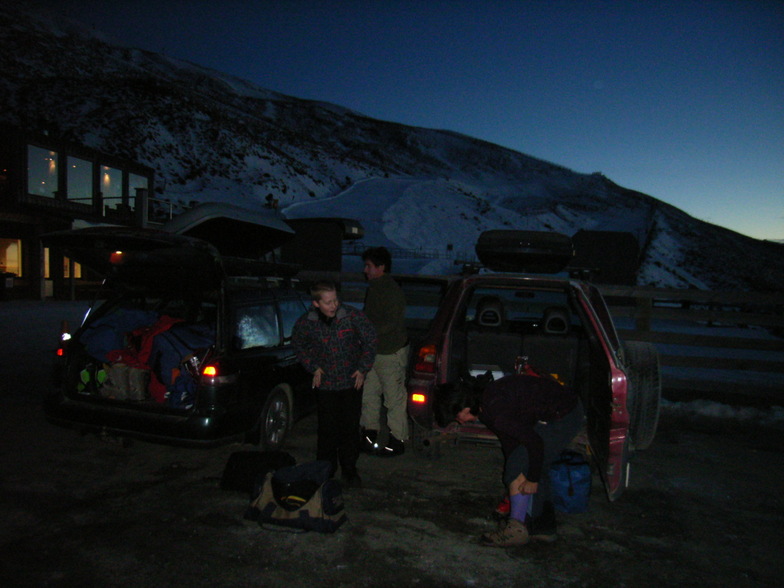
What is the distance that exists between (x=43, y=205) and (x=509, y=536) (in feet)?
87.6

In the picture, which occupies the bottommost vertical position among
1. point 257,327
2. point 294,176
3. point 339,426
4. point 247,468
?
point 247,468

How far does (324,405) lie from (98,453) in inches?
93.0

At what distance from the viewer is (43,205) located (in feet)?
77.7

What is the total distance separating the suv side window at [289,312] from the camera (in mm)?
5531

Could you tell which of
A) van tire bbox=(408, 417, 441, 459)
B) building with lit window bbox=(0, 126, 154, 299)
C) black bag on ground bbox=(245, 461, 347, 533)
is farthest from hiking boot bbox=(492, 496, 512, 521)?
building with lit window bbox=(0, 126, 154, 299)

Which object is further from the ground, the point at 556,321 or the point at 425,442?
the point at 556,321

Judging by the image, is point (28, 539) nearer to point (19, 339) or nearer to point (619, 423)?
point (619, 423)

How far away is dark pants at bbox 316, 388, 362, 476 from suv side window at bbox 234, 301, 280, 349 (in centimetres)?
96

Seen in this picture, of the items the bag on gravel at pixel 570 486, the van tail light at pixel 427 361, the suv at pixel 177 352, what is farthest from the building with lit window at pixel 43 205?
the bag on gravel at pixel 570 486

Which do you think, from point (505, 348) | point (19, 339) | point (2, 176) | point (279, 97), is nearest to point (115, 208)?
point (2, 176)

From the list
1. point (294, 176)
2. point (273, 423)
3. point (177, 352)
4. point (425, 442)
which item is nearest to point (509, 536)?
point (425, 442)

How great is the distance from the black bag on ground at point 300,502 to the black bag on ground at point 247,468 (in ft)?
1.21

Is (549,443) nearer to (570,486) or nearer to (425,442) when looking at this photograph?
(570,486)

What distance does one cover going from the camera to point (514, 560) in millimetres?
3293
